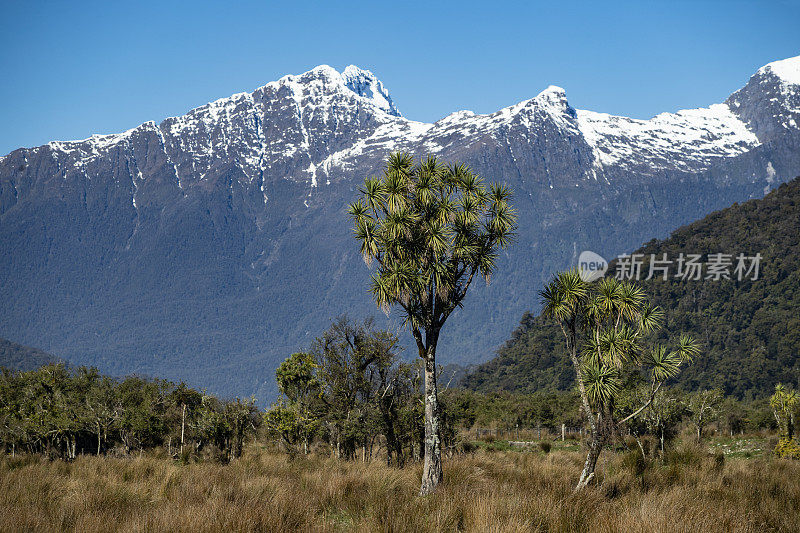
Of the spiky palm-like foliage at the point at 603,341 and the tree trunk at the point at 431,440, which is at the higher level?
the spiky palm-like foliage at the point at 603,341

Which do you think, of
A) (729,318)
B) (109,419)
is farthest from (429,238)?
(729,318)

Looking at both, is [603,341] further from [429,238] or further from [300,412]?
[300,412]

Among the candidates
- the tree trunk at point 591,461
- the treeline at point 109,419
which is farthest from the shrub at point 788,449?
the treeline at point 109,419

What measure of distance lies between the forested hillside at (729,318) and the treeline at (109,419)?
4259 inches

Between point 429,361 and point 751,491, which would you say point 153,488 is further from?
point 751,491

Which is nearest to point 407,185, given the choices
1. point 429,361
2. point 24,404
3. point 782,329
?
point 429,361

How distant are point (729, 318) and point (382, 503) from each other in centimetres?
15457

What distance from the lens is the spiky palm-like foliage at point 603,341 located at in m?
16.0

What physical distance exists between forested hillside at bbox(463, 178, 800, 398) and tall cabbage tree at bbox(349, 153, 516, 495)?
116325 millimetres

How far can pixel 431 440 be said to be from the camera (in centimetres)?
1614

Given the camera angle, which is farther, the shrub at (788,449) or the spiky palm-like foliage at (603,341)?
the shrub at (788,449)

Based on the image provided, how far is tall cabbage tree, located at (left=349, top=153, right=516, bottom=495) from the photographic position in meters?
16.8

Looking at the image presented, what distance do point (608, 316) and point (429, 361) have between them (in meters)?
5.12

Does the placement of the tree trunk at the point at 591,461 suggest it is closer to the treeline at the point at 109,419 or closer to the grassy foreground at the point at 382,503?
the grassy foreground at the point at 382,503
